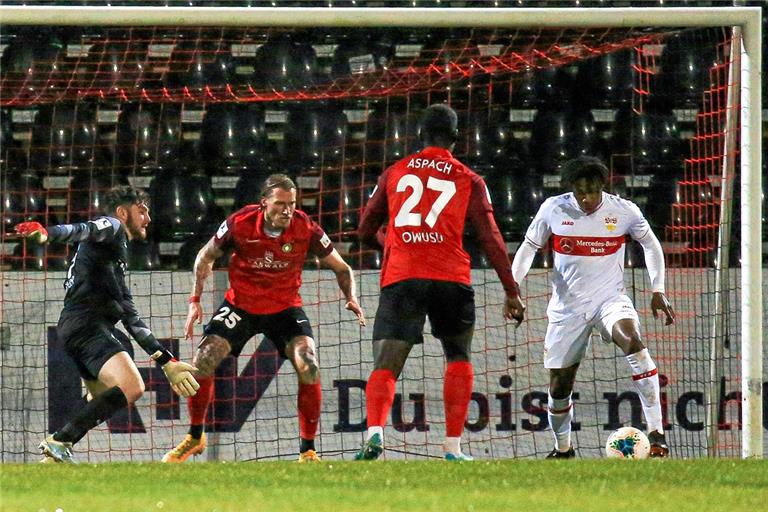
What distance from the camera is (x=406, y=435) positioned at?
10109 mm

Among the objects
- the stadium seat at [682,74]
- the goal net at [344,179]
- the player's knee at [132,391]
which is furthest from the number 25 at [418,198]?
the stadium seat at [682,74]

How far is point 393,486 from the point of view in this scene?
5500 mm

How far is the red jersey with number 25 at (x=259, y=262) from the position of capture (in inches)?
311

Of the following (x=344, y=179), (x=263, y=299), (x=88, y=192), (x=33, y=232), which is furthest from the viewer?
(x=344, y=179)

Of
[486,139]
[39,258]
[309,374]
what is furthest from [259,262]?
[486,139]

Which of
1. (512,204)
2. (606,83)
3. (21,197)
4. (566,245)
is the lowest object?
(566,245)

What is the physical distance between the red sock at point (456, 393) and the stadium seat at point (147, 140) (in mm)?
5257

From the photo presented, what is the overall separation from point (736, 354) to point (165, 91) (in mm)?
5151

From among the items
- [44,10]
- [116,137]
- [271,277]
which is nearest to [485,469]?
[271,277]

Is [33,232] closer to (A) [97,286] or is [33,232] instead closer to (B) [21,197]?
(A) [97,286]

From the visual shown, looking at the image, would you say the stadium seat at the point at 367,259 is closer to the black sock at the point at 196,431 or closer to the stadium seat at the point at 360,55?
the stadium seat at the point at 360,55

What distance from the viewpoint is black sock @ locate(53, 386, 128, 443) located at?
7.40m

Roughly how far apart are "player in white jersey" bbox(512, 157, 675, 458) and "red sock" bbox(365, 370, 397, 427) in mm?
1288

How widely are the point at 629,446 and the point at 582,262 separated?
3.63 ft
